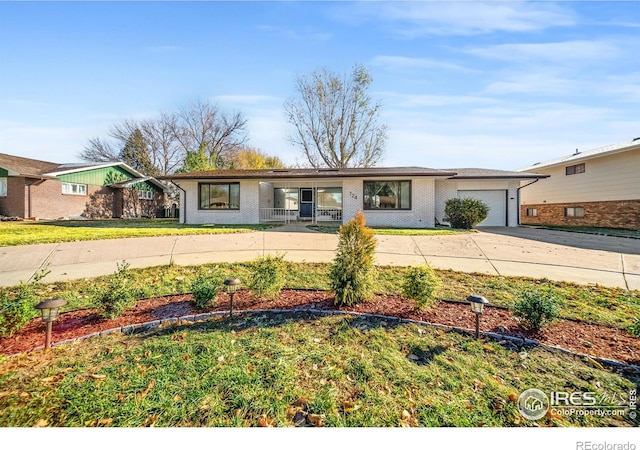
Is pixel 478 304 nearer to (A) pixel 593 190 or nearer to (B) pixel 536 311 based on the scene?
(B) pixel 536 311

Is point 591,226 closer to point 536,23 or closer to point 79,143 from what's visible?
point 536,23

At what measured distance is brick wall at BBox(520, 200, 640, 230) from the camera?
14.2m

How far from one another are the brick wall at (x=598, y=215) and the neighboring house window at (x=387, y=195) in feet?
36.1

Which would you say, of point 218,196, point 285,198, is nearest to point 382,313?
point 218,196

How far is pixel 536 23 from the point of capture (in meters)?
6.07

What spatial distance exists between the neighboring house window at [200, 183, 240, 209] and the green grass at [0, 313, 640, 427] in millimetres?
12742

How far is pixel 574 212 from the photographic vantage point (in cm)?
1741

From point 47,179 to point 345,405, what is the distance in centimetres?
2389

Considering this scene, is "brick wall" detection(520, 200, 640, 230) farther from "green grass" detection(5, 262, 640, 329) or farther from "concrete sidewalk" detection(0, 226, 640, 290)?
"green grass" detection(5, 262, 640, 329)

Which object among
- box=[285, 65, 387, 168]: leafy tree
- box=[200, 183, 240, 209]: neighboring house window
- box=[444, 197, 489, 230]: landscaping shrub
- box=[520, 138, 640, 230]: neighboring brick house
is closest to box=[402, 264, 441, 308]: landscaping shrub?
box=[444, 197, 489, 230]: landscaping shrub

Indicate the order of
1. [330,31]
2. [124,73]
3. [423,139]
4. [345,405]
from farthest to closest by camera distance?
[423,139], [124,73], [330,31], [345,405]

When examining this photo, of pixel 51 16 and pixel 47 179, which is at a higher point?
pixel 51 16

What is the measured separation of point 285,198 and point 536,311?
54.8ft

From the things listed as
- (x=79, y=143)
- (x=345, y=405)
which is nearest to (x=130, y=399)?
(x=345, y=405)
